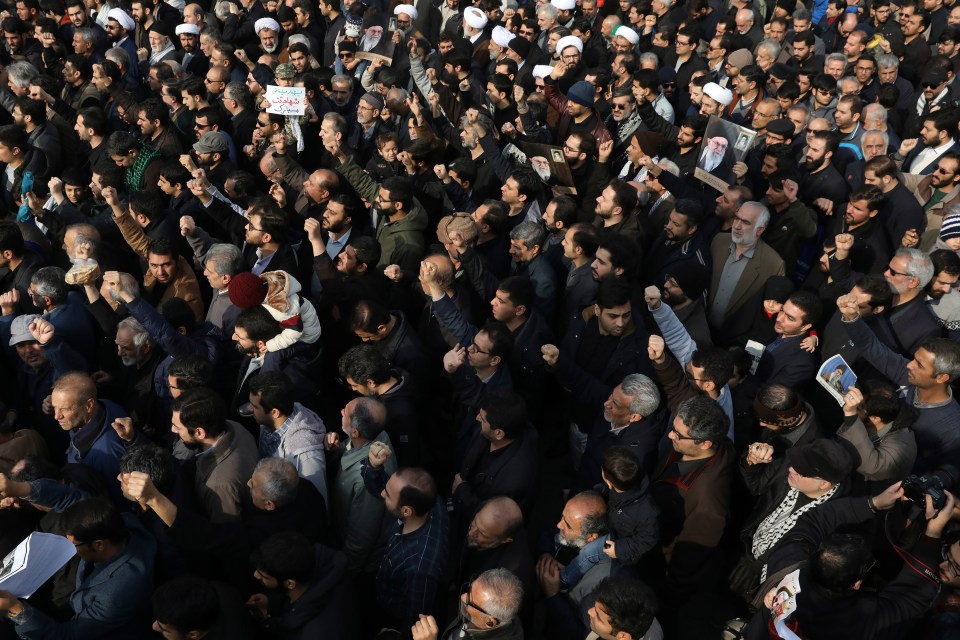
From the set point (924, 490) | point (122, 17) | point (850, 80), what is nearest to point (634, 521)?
point (924, 490)

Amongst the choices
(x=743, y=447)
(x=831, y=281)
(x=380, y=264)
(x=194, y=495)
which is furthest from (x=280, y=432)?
(x=831, y=281)

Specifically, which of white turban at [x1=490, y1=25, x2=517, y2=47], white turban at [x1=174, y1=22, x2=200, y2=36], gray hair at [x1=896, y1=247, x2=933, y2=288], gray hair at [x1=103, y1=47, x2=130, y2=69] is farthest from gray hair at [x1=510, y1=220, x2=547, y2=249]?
white turban at [x1=174, y1=22, x2=200, y2=36]

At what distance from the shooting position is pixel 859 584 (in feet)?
12.0

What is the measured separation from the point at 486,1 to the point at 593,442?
28.7 ft

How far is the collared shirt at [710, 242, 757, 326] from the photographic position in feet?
20.6

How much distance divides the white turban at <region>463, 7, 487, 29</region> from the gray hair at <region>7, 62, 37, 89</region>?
5536mm

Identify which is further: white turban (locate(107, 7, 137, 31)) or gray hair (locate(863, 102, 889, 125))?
white turban (locate(107, 7, 137, 31))

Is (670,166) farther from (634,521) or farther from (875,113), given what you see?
(634,521)

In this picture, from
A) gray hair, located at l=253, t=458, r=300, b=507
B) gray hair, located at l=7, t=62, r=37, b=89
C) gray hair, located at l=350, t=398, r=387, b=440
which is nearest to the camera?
gray hair, located at l=253, t=458, r=300, b=507

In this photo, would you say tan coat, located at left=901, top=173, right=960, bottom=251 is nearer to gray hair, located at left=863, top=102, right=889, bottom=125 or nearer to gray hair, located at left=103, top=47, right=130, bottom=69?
gray hair, located at left=863, top=102, right=889, bottom=125

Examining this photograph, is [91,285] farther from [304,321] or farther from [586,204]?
[586,204]

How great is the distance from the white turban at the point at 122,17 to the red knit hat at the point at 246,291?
8023 millimetres

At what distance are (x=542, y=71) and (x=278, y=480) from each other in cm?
716

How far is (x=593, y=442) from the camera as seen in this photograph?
5000 mm
